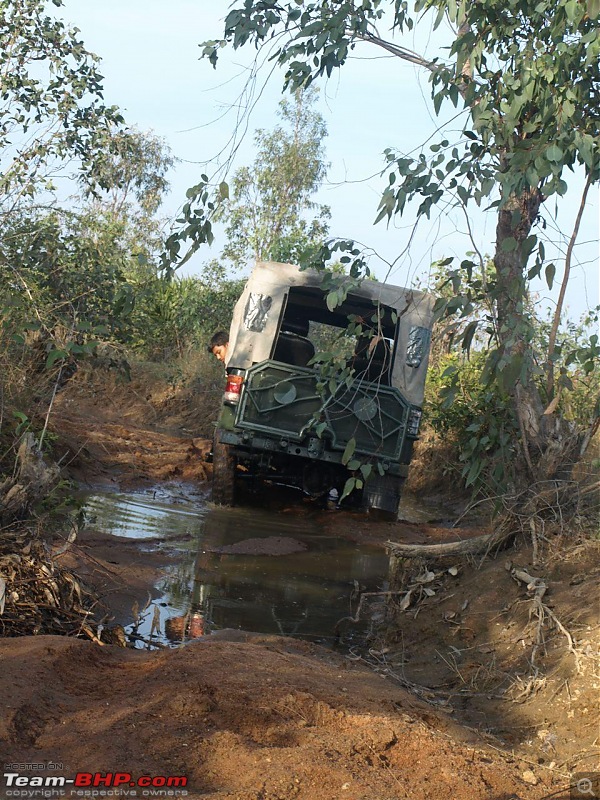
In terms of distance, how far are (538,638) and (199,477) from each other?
7310 millimetres

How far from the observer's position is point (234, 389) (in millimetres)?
9516

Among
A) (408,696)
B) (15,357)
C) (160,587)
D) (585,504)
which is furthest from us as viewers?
(15,357)

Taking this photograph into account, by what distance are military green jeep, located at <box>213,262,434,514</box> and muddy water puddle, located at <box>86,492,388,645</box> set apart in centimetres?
65

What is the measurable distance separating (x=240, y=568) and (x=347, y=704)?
3542 millimetres

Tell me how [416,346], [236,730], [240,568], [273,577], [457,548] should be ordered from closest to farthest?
[236,730] → [457,548] → [273,577] → [240,568] → [416,346]

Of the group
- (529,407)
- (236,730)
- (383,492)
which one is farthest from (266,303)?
(236,730)

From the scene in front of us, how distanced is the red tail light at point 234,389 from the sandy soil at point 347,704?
3385 mm

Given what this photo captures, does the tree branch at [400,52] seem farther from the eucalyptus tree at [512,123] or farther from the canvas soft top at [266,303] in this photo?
the canvas soft top at [266,303]

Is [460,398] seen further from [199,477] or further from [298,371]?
[199,477]

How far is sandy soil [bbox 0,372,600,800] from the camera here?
327 cm

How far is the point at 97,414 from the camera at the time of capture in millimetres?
16406

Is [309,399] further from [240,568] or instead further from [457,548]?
[457,548]

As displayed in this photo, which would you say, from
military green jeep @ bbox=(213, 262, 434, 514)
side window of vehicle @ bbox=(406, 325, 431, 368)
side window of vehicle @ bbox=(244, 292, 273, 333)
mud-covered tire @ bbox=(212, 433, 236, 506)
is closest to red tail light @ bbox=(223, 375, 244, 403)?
military green jeep @ bbox=(213, 262, 434, 514)

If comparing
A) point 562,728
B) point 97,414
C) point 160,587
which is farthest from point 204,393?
point 562,728
